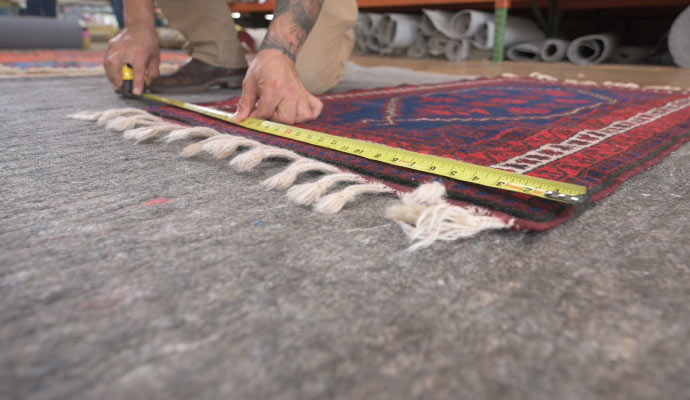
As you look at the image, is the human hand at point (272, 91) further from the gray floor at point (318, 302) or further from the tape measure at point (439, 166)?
the gray floor at point (318, 302)

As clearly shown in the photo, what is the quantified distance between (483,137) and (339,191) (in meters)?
0.39

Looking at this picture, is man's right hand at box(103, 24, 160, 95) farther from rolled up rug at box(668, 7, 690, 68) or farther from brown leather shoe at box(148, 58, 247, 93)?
rolled up rug at box(668, 7, 690, 68)

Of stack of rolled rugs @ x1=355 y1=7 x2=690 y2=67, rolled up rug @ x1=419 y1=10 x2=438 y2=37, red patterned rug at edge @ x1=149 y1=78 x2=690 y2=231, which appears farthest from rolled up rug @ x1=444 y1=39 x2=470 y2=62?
red patterned rug at edge @ x1=149 y1=78 x2=690 y2=231

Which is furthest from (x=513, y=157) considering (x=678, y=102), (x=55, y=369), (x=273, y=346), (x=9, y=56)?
(x=9, y=56)

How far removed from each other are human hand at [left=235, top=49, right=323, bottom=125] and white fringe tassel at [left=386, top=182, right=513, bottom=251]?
46 cm

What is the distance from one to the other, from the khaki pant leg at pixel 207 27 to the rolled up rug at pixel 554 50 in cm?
218

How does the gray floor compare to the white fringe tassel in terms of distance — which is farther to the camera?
the white fringe tassel

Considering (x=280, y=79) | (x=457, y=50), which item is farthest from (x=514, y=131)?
(x=457, y=50)

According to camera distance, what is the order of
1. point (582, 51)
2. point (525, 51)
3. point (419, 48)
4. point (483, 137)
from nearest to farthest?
point (483, 137) < point (582, 51) < point (525, 51) < point (419, 48)

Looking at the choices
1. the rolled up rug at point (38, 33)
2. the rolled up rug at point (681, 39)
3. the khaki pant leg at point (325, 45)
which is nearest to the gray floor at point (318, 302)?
the khaki pant leg at point (325, 45)

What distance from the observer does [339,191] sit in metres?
0.55

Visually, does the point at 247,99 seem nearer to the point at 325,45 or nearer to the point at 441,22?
the point at 325,45

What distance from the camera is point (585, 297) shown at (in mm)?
369

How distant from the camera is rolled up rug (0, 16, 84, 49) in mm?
2934
